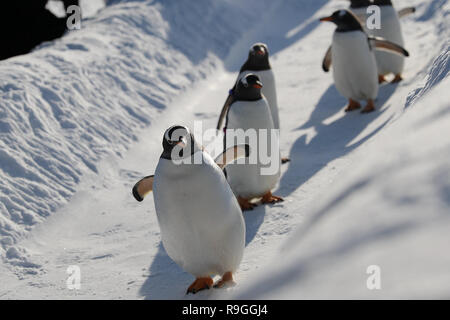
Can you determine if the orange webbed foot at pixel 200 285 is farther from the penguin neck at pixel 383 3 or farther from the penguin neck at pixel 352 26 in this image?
the penguin neck at pixel 383 3

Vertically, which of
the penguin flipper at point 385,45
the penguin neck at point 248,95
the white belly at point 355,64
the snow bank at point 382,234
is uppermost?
the penguin flipper at point 385,45

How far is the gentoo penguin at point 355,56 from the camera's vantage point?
260 inches

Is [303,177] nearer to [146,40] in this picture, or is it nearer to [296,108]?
[296,108]

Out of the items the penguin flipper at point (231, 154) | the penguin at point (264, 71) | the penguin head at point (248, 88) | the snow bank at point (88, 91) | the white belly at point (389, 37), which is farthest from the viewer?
the white belly at point (389, 37)

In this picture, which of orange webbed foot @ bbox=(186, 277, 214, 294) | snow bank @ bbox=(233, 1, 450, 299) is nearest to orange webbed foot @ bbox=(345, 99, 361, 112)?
orange webbed foot @ bbox=(186, 277, 214, 294)

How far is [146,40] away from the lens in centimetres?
934

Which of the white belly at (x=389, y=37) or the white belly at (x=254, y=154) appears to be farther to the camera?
the white belly at (x=389, y=37)

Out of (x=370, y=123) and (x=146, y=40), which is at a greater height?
(x=146, y=40)

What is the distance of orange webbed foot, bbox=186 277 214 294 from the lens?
3608mm

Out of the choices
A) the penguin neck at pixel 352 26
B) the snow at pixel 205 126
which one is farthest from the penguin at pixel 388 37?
the penguin neck at pixel 352 26

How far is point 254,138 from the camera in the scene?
479 cm

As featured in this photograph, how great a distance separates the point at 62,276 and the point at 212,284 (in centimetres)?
116
